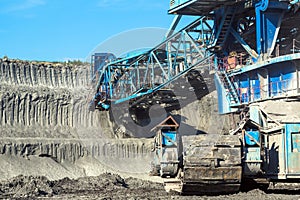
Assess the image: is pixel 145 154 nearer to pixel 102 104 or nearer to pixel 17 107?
pixel 102 104

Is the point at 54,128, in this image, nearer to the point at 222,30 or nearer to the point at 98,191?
the point at 222,30

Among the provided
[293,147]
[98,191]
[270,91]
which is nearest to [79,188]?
[98,191]

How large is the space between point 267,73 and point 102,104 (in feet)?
35.8

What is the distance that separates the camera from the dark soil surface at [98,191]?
1606cm

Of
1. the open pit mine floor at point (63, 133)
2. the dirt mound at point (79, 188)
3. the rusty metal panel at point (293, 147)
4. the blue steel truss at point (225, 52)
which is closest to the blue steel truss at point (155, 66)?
the blue steel truss at point (225, 52)

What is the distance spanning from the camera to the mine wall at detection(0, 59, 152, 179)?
2784 cm

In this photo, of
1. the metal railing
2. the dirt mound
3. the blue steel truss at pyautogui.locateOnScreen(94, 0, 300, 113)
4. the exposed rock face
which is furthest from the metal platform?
the exposed rock face

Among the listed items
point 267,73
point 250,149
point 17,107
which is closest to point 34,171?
point 17,107

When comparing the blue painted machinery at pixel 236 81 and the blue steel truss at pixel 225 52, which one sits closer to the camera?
the blue painted machinery at pixel 236 81

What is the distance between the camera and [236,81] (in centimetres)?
2542

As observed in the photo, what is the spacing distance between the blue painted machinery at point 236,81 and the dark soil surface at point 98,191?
0.57 metres

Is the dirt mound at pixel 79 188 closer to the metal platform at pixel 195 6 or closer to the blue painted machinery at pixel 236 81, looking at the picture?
the blue painted machinery at pixel 236 81

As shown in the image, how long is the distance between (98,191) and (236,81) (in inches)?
351

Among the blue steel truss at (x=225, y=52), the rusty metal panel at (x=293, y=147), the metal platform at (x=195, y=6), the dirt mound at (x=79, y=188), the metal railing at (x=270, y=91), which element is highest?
the metal platform at (x=195, y=6)
